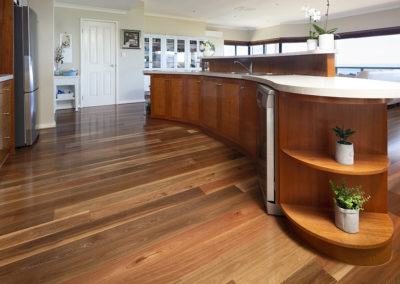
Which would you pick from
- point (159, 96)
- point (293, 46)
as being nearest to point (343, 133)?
point (159, 96)

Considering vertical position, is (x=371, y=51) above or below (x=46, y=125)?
above

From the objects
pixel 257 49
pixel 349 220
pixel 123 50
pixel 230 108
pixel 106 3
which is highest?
pixel 257 49

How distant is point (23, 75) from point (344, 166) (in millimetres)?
3301

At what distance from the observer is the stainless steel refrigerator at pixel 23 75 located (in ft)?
9.82

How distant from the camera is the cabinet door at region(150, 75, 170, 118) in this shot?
15.0 feet

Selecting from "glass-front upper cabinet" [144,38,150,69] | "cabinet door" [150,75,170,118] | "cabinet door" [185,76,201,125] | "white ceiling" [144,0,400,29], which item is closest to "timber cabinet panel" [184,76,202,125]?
"cabinet door" [185,76,201,125]

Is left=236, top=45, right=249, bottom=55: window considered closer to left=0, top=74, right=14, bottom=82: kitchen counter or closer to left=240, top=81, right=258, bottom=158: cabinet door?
left=240, top=81, right=258, bottom=158: cabinet door

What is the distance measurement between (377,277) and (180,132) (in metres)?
3.12

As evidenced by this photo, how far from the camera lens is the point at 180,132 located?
4074 mm

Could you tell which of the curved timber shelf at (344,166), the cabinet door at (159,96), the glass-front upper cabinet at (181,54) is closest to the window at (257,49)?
the glass-front upper cabinet at (181,54)

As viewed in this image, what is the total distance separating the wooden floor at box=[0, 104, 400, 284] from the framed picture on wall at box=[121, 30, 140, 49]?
181 inches

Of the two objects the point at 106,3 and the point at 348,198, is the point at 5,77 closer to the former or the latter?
the point at 348,198

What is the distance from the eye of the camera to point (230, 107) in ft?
10.4

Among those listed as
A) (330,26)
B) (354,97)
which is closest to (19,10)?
(354,97)
